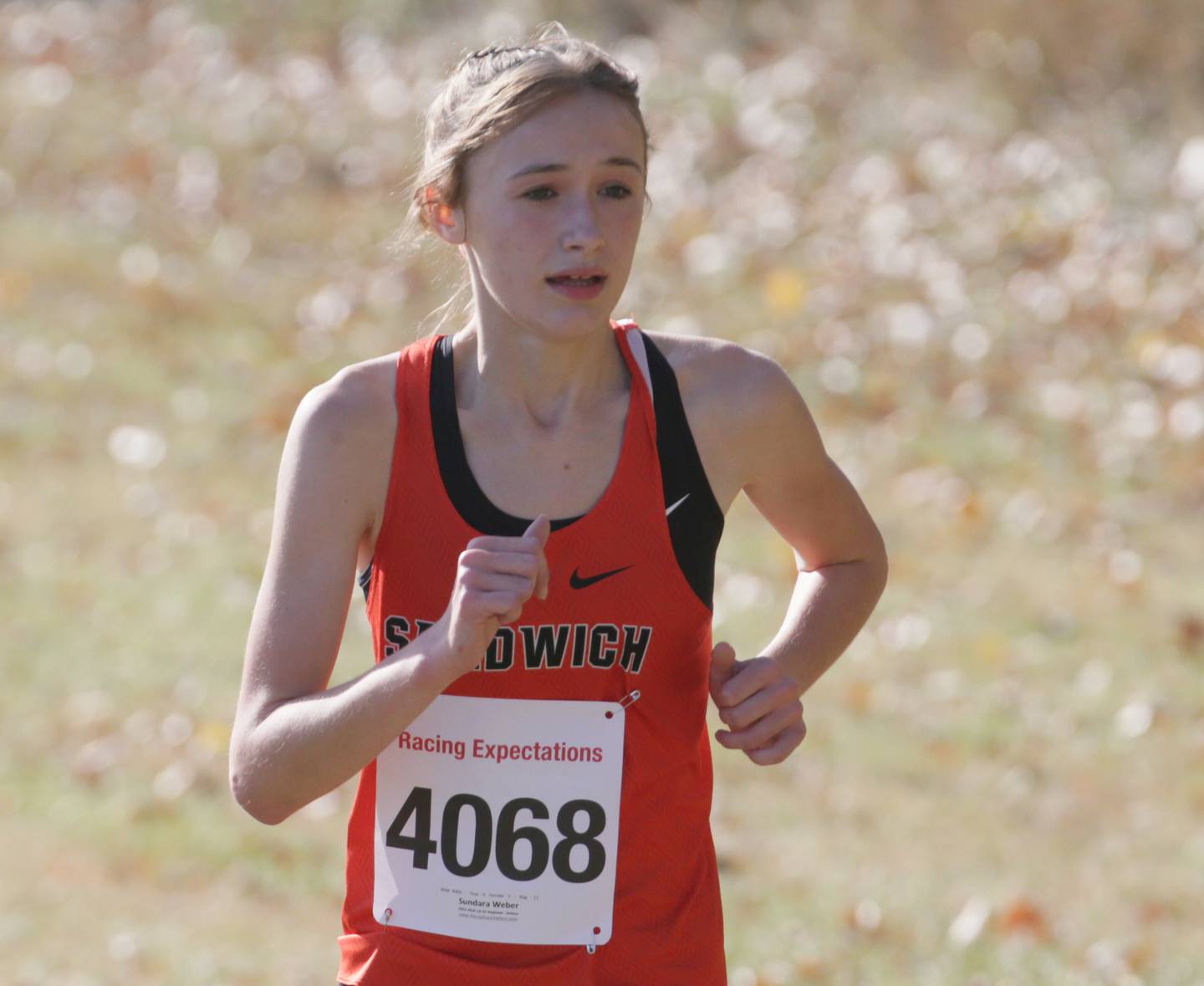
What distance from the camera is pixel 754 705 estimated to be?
2.28 meters

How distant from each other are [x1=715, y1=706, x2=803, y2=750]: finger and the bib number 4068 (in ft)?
0.63

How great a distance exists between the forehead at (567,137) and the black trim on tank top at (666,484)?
0.27 m

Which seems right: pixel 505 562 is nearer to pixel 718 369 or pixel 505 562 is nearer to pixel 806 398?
pixel 718 369

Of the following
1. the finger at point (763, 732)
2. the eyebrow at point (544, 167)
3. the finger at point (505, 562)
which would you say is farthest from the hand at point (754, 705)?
the eyebrow at point (544, 167)

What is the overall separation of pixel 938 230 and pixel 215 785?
16.7ft

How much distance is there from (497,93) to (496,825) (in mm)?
898

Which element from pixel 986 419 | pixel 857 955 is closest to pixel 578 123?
pixel 857 955

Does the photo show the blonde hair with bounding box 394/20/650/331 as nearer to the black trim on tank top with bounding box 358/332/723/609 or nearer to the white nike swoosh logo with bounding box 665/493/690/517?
the black trim on tank top with bounding box 358/332/723/609

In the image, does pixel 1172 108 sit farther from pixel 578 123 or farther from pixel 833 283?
pixel 578 123

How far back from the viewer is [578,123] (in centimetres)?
230

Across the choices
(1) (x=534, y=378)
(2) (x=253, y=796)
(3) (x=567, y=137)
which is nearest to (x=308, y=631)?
(2) (x=253, y=796)

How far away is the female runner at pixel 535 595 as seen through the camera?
7.45 feet

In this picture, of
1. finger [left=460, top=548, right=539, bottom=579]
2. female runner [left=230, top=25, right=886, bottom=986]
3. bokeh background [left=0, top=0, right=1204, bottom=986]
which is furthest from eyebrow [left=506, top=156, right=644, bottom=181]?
bokeh background [left=0, top=0, right=1204, bottom=986]

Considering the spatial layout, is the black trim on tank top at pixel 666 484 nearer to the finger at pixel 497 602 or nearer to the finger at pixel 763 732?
the finger at pixel 763 732
